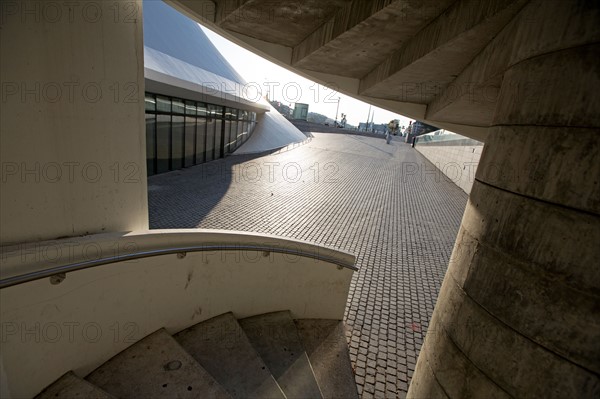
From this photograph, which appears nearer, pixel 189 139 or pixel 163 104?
pixel 163 104

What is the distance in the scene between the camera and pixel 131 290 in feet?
10.1

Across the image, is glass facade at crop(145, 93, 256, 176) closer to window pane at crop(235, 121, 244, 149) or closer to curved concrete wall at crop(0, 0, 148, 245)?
window pane at crop(235, 121, 244, 149)

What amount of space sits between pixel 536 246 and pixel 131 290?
3529 mm

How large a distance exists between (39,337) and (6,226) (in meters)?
0.95

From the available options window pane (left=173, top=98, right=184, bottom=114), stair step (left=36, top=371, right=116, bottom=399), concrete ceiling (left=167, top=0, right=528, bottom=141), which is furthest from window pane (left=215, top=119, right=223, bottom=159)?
stair step (left=36, top=371, right=116, bottom=399)

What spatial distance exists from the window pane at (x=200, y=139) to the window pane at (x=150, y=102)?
3.53m

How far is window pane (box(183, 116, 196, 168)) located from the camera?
52.2ft

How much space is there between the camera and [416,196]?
54.1ft

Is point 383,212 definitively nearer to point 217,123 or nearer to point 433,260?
point 433,260

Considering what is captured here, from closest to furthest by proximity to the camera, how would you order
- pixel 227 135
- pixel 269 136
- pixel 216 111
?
pixel 216 111, pixel 227 135, pixel 269 136

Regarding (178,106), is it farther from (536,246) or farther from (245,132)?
(536,246)

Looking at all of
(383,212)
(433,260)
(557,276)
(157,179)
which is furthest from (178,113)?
(557,276)

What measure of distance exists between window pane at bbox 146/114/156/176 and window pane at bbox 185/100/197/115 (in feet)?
7.82

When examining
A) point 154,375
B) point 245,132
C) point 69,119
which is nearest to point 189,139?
point 245,132
